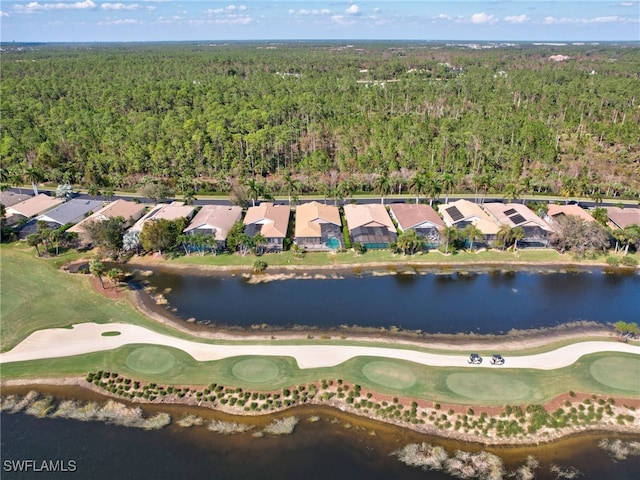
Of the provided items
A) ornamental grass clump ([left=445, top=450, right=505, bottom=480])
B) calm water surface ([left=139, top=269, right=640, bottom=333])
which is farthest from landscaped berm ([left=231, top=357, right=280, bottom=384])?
ornamental grass clump ([left=445, top=450, right=505, bottom=480])

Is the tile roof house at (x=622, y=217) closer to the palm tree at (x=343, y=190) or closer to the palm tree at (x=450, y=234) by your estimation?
the palm tree at (x=450, y=234)

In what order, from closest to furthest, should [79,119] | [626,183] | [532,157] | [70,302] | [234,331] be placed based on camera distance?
[234,331] → [70,302] → [626,183] → [532,157] → [79,119]

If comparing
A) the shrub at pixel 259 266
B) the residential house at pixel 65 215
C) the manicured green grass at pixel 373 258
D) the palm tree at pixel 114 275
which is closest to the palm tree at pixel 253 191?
the manicured green grass at pixel 373 258

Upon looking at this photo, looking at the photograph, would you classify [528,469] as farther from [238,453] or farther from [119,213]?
[119,213]

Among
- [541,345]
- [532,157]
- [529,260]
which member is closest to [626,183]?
[532,157]

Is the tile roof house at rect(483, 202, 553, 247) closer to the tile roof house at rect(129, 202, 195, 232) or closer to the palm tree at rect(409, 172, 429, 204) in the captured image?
the palm tree at rect(409, 172, 429, 204)

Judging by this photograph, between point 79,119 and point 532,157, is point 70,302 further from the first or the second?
point 532,157
